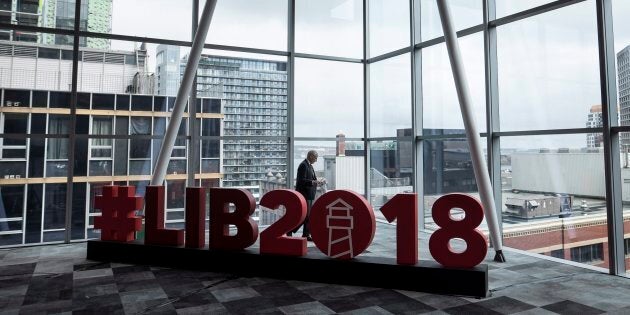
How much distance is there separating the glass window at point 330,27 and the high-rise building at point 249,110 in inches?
37.4

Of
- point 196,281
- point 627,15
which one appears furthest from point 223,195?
point 627,15

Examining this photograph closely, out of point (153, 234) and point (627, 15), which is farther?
point (153, 234)

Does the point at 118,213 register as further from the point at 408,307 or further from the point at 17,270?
the point at 408,307

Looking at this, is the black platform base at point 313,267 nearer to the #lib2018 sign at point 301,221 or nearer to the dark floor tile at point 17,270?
Result: the #lib2018 sign at point 301,221

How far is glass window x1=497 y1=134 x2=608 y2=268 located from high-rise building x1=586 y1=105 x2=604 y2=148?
0.08 m

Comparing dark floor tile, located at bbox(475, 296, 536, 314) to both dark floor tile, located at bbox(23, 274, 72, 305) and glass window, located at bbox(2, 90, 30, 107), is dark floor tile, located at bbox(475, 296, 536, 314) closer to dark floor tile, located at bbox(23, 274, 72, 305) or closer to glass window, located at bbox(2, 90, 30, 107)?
dark floor tile, located at bbox(23, 274, 72, 305)

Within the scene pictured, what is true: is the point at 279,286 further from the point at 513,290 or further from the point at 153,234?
the point at 513,290

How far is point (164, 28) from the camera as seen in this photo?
28.8ft

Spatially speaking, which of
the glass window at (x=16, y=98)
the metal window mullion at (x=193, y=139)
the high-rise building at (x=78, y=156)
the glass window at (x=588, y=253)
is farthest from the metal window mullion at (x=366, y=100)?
the glass window at (x=16, y=98)

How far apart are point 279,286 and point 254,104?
532 cm

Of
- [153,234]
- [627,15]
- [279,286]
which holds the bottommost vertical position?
[279,286]

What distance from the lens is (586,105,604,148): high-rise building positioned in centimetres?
624

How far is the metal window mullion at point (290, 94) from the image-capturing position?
9.84 m

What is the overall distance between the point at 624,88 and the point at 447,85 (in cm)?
334
